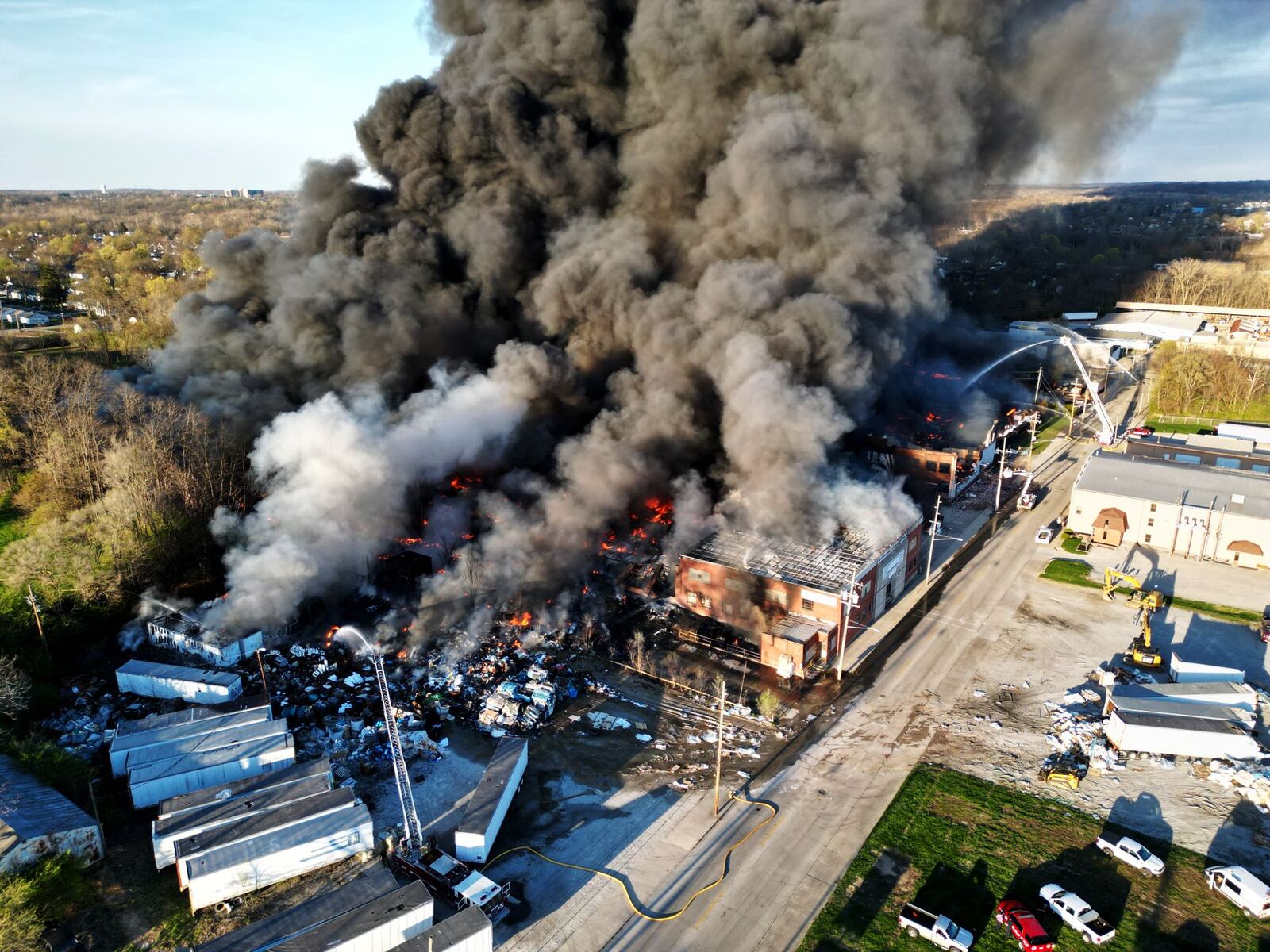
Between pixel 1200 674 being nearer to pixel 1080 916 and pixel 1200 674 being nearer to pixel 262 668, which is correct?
pixel 1080 916

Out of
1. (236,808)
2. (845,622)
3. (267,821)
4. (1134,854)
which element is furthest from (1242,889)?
(236,808)

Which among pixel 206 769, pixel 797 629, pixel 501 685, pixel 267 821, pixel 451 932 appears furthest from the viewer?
pixel 797 629

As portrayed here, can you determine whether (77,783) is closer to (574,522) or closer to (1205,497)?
(574,522)

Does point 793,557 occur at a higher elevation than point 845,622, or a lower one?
higher

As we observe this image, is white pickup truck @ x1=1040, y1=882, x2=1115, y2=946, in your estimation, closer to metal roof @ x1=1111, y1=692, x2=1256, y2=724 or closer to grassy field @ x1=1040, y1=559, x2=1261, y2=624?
metal roof @ x1=1111, y1=692, x2=1256, y2=724

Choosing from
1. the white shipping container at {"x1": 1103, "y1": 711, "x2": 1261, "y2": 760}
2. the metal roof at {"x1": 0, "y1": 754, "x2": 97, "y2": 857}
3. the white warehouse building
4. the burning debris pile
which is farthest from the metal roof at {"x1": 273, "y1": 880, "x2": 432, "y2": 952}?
the white warehouse building

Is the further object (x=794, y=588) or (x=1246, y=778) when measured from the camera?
(x=794, y=588)

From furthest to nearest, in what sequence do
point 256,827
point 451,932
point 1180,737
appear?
point 1180,737 < point 256,827 < point 451,932
